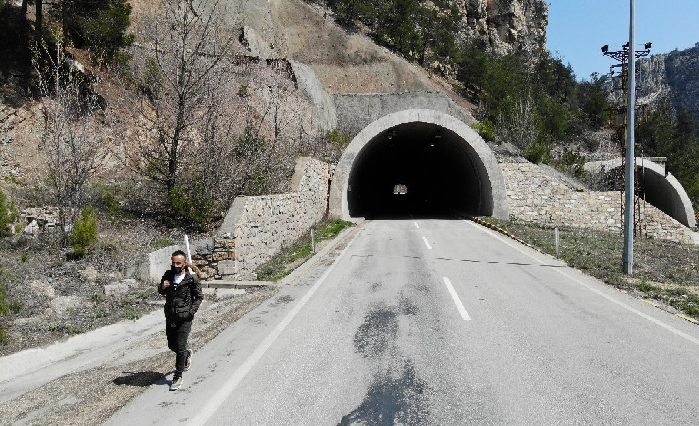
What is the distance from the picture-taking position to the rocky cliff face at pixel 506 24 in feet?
299

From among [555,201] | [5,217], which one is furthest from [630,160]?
[555,201]

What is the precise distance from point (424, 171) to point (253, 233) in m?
37.2

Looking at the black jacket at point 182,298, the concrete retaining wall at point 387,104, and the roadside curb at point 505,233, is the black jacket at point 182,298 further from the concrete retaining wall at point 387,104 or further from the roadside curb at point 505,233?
the concrete retaining wall at point 387,104

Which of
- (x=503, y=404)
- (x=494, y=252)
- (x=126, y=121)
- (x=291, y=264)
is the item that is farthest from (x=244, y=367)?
(x=126, y=121)

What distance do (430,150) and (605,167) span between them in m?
15.5

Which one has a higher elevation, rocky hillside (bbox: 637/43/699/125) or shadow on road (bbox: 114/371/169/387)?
rocky hillside (bbox: 637/43/699/125)

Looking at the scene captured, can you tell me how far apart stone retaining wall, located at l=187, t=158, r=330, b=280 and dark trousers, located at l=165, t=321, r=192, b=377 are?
18.5 feet

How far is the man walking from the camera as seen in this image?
5223 mm

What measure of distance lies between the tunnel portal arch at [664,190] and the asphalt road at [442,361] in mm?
28441

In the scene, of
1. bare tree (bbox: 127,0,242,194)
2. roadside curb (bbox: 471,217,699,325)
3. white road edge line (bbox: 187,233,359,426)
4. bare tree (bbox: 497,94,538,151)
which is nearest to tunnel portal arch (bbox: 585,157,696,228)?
bare tree (bbox: 497,94,538,151)

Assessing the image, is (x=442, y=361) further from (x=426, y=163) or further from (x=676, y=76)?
(x=676, y=76)

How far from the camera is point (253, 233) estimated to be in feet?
40.4

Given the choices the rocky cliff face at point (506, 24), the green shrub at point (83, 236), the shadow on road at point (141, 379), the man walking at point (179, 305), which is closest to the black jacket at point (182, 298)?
the man walking at point (179, 305)

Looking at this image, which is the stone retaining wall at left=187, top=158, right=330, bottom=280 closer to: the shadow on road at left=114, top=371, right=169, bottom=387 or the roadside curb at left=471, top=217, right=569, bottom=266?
the shadow on road at left=114, top=371, right=169, bottom=387
